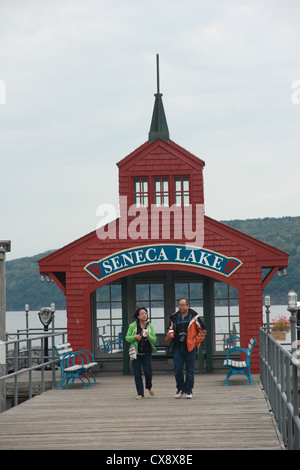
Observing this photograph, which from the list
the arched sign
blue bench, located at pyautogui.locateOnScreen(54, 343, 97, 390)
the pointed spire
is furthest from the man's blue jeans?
the pointed spire

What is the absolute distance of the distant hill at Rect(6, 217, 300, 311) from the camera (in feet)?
291

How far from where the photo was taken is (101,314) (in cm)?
1794

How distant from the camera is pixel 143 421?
33.9 feet

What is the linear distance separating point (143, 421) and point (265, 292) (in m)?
80.8

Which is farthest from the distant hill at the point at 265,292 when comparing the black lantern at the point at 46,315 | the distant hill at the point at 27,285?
the black lantern at the point at 46,315

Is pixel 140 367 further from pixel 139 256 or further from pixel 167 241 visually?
pixel 167 241

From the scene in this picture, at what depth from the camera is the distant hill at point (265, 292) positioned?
291 feet

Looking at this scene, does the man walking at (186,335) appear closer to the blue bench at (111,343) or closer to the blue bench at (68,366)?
the blue bench at (68,366)

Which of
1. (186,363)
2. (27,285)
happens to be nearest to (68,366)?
(186,363)

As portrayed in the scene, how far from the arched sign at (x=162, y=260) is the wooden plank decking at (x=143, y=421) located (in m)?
3.37

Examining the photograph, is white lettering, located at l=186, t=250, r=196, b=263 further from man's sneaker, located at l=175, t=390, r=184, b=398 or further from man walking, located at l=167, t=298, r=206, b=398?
man's sneaker, located at l=175, t=390, r=184, b=398

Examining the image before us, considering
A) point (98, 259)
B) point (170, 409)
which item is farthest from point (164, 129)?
point (170, 409)

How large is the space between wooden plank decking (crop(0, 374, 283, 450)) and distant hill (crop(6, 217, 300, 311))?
74.3m

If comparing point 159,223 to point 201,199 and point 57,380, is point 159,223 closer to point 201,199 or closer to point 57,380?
point 201,199
